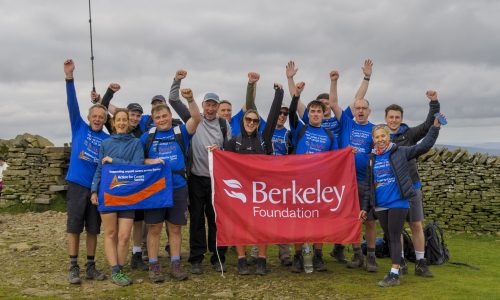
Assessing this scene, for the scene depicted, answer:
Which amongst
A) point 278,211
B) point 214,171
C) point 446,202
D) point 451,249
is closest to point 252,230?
point 278,211

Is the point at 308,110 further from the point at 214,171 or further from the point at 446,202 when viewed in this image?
the point at 446,202

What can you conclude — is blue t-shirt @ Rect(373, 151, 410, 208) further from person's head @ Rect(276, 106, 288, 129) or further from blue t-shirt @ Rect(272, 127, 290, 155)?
person's head @ Rect(276, 106, 288, 129)

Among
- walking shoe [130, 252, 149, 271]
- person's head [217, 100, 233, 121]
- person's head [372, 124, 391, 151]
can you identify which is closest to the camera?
person's head [372, 124, 391, 151]

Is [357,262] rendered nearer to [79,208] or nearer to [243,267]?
[243,267]

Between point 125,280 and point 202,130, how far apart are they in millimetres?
2665

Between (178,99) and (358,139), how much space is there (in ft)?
10.4

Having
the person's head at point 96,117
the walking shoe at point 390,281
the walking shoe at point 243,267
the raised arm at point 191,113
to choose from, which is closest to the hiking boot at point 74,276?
the person's head at point 96,117

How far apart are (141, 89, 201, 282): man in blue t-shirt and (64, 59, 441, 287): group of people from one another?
2 centimetres

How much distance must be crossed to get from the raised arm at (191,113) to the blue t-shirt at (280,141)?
1.74 metres

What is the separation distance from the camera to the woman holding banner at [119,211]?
685 cm

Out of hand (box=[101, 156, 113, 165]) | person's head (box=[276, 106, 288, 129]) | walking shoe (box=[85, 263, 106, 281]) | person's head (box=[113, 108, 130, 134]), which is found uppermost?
person's head (box=[276, 106, 288, 129])

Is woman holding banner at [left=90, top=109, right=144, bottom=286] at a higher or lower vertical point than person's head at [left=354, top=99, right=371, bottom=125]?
lower

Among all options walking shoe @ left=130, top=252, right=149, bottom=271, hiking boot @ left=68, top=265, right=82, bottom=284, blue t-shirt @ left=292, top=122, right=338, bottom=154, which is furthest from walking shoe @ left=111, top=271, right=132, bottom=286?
blue t-shirt @ left=292, top=122, right=338, bottom=154

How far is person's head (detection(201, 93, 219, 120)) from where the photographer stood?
24.3ft
